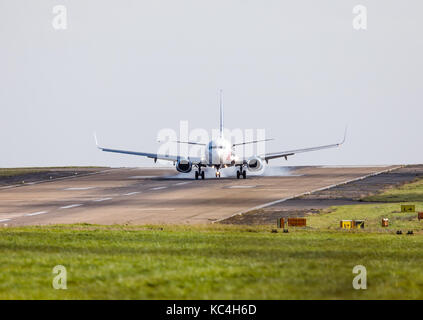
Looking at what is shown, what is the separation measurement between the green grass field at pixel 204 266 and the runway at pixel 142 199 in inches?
636

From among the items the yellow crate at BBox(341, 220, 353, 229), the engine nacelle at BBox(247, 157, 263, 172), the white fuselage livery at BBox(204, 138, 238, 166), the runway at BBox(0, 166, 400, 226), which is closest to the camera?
the yellow crate at BBox(341, 220, 353, 229)

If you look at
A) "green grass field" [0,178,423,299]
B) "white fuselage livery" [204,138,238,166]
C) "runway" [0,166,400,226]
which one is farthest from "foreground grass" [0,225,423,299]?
"white fuselage livery" [204,138,238,166]

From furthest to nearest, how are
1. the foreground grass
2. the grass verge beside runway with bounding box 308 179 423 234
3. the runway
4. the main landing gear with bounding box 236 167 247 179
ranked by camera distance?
the main landing gear with bounding box 236 167 247 179 < the runway < the grass verge beside runway with bounding box 308 179 423 234 < the foreground grass

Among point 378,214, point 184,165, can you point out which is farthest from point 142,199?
point 184,165

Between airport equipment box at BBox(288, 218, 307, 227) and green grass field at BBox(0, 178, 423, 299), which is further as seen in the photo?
airport equipment box at BBox(288, 218, 307, 227)

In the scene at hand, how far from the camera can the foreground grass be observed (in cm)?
1530

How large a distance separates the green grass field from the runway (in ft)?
53.0

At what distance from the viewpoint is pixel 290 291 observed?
15156 mm

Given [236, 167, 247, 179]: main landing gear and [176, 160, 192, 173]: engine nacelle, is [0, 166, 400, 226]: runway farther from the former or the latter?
[176, 160, 192, 173]: engine nacelle

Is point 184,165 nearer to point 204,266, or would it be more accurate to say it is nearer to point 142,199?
point 142,199

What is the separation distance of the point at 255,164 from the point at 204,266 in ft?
225

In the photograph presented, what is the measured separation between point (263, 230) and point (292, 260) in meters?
15.1

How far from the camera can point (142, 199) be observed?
198ft

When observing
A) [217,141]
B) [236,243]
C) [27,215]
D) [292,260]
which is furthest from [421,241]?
[217,141]
